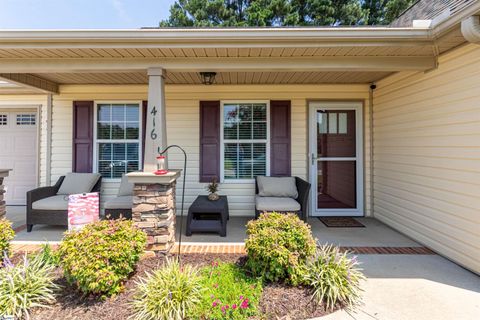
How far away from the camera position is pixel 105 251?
7.56ft

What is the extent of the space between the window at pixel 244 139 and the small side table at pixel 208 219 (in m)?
1.22

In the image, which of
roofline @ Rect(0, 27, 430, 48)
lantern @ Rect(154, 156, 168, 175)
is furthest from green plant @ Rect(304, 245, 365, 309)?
roofline @ Rect(0, 27, 430, 48)

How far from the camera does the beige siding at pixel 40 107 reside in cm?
553

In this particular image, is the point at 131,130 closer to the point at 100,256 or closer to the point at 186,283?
the point at 100,256

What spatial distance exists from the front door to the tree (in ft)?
22.5

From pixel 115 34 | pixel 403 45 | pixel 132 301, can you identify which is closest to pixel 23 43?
pixel 115 34

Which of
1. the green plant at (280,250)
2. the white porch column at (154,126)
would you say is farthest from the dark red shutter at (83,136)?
the green plant at (280,250)

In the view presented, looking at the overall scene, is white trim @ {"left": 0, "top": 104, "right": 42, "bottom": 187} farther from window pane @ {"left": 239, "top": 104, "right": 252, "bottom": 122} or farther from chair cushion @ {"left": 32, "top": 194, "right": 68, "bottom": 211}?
window pane @ {"left": 239, "top": 104, "right": 252, "bottom": 122}

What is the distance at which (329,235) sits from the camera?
4.27 meters

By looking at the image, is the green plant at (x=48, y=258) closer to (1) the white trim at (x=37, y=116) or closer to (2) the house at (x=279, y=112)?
(2) the house at (x=279, y=112)

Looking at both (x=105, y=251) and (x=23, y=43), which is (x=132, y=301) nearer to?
(x=105, y=251)

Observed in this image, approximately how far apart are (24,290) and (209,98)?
4027 millimetres

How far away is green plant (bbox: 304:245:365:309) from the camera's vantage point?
7.79 feet

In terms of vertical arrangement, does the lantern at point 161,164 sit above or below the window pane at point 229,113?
below
